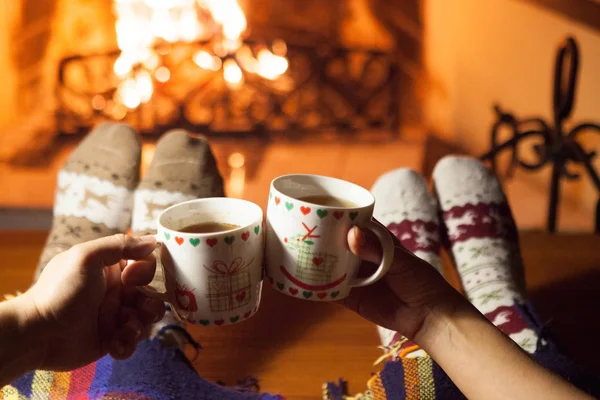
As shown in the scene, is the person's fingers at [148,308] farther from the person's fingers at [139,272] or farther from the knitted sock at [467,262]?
the knitted sock at [467,262]

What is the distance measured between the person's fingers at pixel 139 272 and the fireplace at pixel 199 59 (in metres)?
1.28

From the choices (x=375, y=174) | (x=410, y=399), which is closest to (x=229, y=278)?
(x=410, y=399)

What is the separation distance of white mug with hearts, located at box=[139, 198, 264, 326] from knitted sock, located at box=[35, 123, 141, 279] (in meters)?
0.43

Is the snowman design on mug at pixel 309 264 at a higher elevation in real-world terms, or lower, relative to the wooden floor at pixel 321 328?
higher

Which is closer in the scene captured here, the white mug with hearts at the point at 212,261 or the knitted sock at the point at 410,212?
the white mug with hearts at the point at 212,261

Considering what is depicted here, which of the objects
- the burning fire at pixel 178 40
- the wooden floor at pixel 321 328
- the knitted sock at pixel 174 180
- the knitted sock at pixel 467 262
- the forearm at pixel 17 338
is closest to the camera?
the forearm at pixel 17 338

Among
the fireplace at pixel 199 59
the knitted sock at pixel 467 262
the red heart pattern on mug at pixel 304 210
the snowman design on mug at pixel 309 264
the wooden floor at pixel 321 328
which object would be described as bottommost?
the wooden floor at pixel 321 328

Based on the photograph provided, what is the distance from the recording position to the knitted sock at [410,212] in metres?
0.92

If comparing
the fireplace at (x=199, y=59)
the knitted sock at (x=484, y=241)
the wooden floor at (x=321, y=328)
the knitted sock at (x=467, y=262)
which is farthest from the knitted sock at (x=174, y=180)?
the fireplace at (x=199, y=59)

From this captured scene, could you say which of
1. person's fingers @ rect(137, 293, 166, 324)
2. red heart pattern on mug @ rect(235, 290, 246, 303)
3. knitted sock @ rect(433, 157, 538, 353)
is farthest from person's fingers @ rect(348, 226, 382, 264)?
knitted sock @ rect(433, 157, 538, 353)

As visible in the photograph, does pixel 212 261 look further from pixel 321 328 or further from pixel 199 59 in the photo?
pixel 199 59

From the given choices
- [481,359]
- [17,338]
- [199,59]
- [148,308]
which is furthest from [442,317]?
[199,59]

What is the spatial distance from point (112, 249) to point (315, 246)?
19 cm

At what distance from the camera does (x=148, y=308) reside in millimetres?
→ 579
